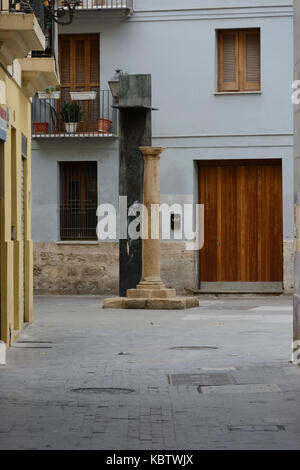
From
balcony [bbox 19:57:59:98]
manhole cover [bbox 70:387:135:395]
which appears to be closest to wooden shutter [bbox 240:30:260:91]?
balcony [bbox 19:57:59:98]

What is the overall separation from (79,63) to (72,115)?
1764 mm

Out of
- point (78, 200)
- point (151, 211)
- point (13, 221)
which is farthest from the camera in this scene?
point (78, 200)

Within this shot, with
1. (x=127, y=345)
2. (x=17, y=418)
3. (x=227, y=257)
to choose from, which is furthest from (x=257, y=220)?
(x=17, y=418)

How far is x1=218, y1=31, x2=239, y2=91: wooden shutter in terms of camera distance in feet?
89.7

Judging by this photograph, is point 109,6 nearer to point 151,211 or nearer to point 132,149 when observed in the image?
point 132,149

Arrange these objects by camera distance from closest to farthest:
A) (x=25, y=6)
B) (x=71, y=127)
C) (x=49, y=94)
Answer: (x=25, y=6)
(x=49, y=94)
(x=71, y=127)

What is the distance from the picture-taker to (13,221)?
51.2ft

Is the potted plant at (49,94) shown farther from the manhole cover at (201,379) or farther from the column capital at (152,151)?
the manhole cover at (201,379)

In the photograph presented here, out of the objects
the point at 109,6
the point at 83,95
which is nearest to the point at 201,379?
the point at 83,95

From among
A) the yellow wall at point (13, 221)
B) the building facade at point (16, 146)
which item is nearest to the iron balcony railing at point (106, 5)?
the building facade at point (16, 146)

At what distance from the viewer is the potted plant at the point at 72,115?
88.8ft

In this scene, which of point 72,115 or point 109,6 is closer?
point 109,6

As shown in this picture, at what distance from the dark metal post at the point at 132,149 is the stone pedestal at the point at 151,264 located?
9.10 ft
